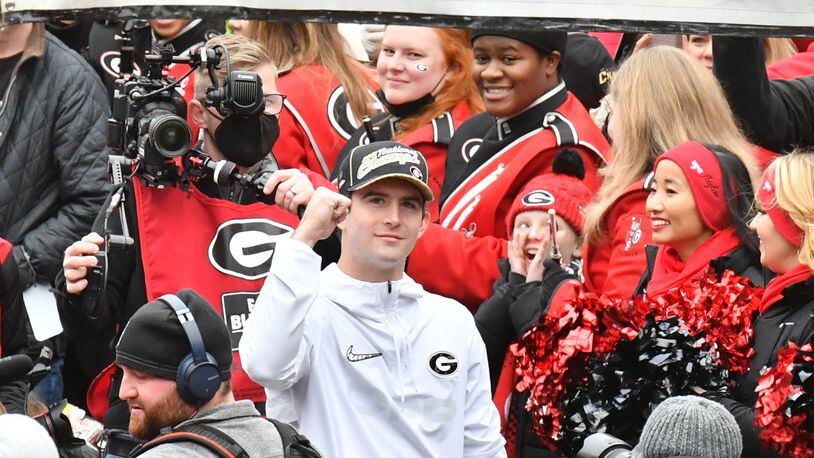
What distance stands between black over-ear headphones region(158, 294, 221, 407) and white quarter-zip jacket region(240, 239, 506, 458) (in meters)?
0.38

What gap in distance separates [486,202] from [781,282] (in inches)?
65.0

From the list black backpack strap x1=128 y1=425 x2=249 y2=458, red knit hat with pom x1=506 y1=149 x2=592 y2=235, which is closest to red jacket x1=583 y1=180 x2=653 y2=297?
red knit hat with pom x1=506 y1=149 x2=592 y2=235

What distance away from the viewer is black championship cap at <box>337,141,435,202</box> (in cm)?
454

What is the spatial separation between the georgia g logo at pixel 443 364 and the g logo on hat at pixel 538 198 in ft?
4.38

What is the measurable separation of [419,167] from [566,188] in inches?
52.2

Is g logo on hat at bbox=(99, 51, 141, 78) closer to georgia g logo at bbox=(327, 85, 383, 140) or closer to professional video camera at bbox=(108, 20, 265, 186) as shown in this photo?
georgia g logo at bbox=(327, 85, 383, 140)

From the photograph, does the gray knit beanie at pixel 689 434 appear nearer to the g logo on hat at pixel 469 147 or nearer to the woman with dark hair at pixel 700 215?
the woman with dark hair at pixel 700 215

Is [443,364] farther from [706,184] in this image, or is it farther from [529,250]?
[706,184]

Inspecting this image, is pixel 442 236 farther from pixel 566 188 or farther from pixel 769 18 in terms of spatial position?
pixel 769 18

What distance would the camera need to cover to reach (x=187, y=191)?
199 inches

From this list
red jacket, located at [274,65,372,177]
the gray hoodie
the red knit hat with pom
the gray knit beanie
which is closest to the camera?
the gray hoodie

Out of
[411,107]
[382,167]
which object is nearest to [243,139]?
[382,167]

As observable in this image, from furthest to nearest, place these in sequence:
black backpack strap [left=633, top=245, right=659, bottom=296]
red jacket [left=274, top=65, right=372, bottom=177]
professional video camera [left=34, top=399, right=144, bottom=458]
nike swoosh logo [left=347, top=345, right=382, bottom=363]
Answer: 1. red jacket [left=274, top=65, right=372, bottom=177]
2. black backpack strap [left=633, top=245, right=659, bottom=296]
3. professional video camera [left=34, top=399, right=144, bottom=458]
4. nike swoosh logo [left=347, top=345, right=382, bottom=363]

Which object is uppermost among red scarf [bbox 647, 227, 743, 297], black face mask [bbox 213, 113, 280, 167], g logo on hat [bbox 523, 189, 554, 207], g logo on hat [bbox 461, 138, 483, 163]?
black face mask [bbox 213, 113, 280, 167]
